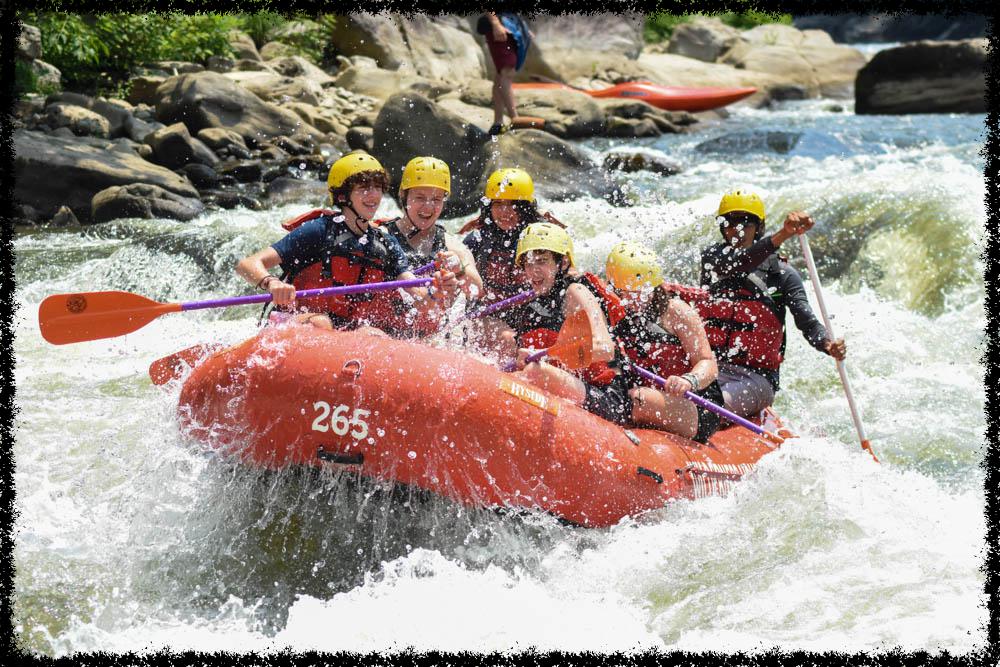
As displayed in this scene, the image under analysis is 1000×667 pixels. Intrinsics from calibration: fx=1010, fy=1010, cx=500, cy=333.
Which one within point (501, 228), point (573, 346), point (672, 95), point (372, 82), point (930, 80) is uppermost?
point (930, 80)

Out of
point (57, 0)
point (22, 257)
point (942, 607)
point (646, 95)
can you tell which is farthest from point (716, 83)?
point (942, 607)

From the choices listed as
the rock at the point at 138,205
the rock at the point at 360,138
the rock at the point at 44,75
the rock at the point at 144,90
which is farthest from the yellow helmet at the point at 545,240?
the rock at the point at 144,90

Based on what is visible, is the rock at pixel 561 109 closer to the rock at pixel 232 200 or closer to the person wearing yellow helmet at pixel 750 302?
the rock at pixel 232 200

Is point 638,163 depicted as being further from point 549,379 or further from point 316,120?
point 549,379

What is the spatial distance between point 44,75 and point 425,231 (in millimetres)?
8278

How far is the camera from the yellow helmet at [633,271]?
4695mm

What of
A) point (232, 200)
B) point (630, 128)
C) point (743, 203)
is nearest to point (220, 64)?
point (232, 200)

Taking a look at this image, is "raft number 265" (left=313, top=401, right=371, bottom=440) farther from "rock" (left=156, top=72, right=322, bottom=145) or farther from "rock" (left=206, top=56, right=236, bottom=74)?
"rock" (left=206, top=56, right=236, bottom=74)

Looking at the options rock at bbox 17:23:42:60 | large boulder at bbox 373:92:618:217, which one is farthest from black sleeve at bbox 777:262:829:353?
rock at bbox 17:23:42:60

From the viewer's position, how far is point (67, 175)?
975cm

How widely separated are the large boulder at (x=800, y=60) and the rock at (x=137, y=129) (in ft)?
45.6

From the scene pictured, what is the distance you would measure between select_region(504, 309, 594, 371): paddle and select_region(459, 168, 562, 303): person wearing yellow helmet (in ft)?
3.41

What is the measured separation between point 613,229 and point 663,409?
191 inches

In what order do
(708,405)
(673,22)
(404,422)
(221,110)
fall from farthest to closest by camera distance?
(673,22), (221,110), (708,405), (404,422)
